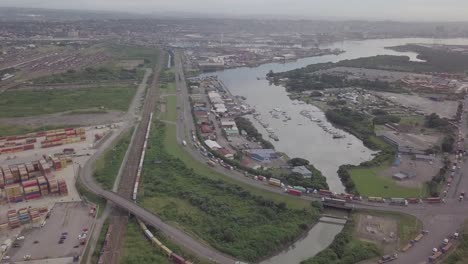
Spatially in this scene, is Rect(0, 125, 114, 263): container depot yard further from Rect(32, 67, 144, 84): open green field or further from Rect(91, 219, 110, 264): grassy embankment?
Rect(32, 67, 144, 84): open green field

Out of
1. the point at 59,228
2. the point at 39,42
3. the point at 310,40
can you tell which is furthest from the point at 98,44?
the point at 59,228

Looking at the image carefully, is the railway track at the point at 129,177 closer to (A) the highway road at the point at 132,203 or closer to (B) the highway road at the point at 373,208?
(A) the highway road at the point at 132,203

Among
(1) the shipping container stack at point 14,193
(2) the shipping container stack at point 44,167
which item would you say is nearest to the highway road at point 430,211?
(2) the shipping container stack at point 44,167

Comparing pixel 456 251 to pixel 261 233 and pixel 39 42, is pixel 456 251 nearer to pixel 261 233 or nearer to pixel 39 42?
pixel 261 233

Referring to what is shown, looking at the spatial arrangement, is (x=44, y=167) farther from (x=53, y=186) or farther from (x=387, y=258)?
(x=387, y=258)

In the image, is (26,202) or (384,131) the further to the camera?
(384,131)

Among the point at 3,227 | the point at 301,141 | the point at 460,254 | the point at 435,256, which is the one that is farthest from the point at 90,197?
the point at 460,254
